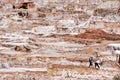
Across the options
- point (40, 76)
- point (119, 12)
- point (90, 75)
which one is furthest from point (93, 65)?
point (119, 12)

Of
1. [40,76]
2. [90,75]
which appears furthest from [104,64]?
[40,76]

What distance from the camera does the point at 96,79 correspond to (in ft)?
47.8

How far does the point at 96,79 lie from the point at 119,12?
19.5 m

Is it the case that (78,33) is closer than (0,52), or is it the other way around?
(0,52)

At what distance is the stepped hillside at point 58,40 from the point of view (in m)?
15.2

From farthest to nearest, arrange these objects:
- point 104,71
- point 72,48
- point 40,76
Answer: point 72,48, point 104,71, point 40,76

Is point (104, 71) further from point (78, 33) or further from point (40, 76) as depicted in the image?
point (78, 33)

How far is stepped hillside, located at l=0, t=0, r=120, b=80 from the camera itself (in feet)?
50.0

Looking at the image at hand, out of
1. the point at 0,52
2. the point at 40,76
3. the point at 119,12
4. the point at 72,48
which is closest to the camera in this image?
the point at 40,76

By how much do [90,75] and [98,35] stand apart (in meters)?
12.5

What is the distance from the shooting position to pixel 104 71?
1548 centimetres

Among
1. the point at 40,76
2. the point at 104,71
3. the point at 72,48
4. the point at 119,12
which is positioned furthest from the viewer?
the point at 119,12

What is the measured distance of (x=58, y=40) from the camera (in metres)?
24.0

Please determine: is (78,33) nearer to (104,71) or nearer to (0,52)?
(0,52)
